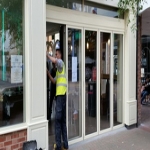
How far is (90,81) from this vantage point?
5270 millimetres

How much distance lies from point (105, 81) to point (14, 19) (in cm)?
286

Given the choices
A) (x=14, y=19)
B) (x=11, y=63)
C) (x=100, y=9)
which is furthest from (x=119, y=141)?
(x=14, y=19)

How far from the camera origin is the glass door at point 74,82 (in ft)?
15.9

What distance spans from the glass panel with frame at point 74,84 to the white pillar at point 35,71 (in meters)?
1.00

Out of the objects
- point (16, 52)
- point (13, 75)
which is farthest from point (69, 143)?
point (16, 52)

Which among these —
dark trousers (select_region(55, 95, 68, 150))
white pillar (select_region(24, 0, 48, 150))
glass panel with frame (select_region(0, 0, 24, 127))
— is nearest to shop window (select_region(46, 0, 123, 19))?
white pillar (select_region(24, 0, 48, 150))

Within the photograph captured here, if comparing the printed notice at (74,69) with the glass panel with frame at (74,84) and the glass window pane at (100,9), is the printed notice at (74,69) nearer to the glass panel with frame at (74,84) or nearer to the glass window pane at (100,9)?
the glass panel with frame at (74,84)

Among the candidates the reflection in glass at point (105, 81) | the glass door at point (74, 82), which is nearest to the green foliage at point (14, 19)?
the glass door at point (74, 82)

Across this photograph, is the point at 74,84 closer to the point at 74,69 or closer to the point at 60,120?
the point at 74,69

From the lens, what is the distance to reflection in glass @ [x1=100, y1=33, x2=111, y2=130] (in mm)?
5496

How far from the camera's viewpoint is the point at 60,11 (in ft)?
14.7

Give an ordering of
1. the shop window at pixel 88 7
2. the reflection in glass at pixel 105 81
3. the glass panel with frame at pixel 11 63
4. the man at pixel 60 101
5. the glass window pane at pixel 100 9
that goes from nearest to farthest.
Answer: the glass panel with frame at pixel 11 63, the man at pixel 60 101, the shop window at pixel 88 7, the glass window pane at pixel 100 9, the reflection in glass at pixel 105 81

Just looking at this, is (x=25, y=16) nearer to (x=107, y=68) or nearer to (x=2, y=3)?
(x=2, y=3)

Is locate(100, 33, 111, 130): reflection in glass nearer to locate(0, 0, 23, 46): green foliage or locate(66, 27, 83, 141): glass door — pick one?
locate(66, 27, 83, 141): glass door
